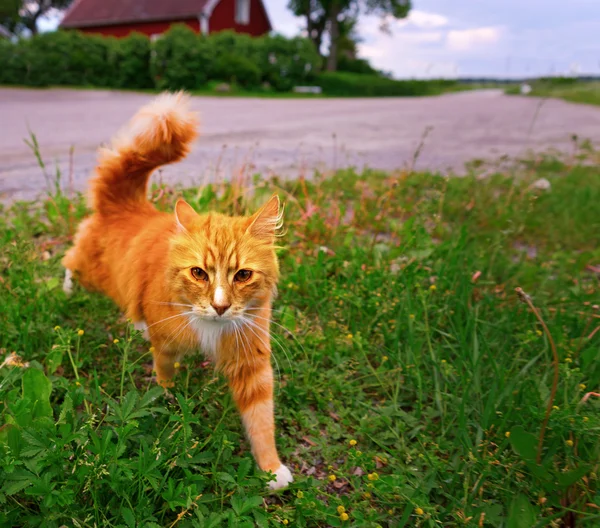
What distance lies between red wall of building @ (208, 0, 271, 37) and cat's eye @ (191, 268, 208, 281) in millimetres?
31337

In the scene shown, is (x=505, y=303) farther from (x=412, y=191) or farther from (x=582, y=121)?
(x=582, y=121)

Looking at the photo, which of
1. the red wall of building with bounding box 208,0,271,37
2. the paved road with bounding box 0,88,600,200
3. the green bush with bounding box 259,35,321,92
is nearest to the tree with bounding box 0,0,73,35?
the red wall of building with bounding box 208,0,271,37

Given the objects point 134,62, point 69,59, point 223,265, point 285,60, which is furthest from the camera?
point 285,60

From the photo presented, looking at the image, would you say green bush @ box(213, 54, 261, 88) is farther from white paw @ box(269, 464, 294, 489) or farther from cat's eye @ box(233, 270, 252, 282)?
white paw @ box(269, 464, 294, 489)

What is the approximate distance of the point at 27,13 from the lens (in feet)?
145

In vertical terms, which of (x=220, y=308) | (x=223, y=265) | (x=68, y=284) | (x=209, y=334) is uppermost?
(x=223, y=265)

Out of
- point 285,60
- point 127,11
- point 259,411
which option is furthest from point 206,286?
point 127,11

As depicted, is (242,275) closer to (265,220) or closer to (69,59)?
(265,220)

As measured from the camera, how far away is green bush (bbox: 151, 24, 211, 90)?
21016mm

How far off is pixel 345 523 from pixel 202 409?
832mm

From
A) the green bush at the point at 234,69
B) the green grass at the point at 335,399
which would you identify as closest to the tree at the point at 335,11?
the green bush at the point at 234,69

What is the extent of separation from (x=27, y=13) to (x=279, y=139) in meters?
47.8

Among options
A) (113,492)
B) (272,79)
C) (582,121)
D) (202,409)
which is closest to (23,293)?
(202,409)

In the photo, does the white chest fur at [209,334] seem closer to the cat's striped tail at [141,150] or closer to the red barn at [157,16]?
the cat's striped tail at [141,150]
